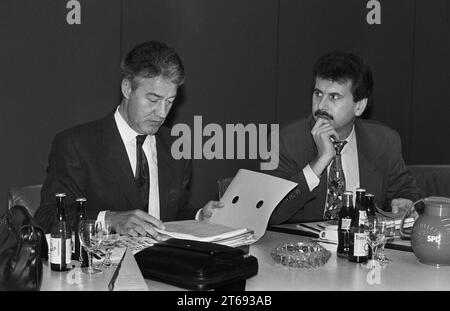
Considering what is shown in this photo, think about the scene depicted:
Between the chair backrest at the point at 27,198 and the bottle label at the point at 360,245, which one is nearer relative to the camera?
the bottle label at the point at 360,245

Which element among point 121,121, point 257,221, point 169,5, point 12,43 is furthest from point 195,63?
point 257,221

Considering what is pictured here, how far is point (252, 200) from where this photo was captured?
2.59m

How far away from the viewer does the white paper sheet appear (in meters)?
2.50

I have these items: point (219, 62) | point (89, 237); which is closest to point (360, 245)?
point (89, 237)

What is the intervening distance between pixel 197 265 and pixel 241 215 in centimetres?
70

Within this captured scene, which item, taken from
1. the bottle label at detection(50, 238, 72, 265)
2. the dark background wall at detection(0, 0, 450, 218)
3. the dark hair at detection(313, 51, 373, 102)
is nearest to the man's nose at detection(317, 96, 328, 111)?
the dark hair at detection(313, 51, 373, 102)

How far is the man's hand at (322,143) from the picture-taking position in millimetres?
3096

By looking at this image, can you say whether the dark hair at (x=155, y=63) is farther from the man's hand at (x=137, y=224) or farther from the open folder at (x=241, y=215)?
the man's hand at (x=137, y=224)

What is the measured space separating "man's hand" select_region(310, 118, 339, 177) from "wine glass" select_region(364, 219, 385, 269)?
2.82ft

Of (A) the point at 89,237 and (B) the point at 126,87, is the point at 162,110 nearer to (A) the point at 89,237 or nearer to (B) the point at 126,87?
(B) the point at 126,87

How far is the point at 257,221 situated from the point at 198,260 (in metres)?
0.61

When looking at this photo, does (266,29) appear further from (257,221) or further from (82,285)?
(82,285)

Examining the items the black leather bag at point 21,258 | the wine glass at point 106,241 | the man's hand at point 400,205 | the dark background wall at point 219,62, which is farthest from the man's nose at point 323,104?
the black leather bag at point 21,258

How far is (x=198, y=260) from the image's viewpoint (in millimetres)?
1937
